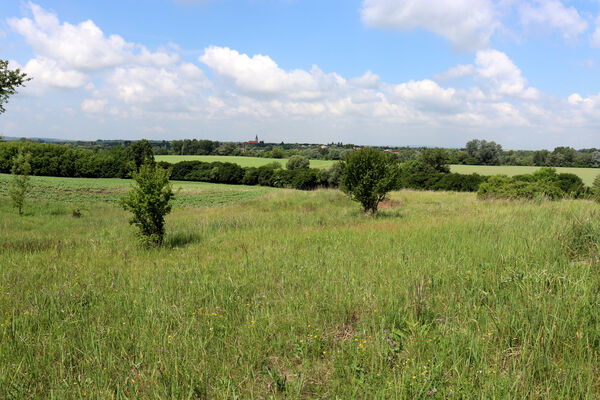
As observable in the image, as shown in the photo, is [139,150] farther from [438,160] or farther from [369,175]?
[369,175]

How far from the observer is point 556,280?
11.8 feet

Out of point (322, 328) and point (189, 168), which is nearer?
point (322, 328)

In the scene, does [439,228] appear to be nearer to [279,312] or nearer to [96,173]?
[279,312]

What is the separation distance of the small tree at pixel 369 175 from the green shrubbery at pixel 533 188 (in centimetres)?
748

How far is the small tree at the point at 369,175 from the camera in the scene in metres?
15.4

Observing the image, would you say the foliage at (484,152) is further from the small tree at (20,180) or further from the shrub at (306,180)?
the small tree at (20,180)

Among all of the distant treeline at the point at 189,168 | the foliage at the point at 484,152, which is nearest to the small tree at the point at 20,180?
the distant treeline at the point at 189,168

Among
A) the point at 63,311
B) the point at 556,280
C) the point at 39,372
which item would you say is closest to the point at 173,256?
the point at 63,311

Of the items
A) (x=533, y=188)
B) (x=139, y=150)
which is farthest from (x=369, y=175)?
(x=139, y=150)

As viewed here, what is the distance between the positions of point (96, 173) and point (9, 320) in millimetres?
81486

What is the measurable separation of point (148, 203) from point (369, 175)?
1024 centimetres

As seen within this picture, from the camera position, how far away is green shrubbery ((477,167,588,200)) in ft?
64.3

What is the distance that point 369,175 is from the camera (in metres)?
15.5

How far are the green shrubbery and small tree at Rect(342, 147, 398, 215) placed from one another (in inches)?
295
